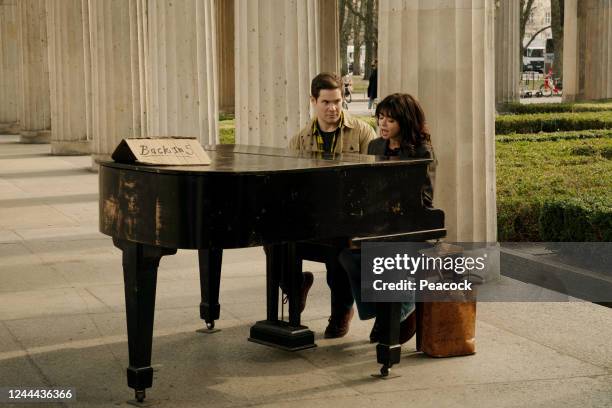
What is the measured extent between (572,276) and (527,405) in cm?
335

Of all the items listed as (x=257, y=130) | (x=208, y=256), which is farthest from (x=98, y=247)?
(x=208, y=256)

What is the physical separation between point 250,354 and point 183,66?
695 centimetres

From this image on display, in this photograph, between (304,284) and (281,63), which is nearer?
(304,284)

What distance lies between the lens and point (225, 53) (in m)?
37.0

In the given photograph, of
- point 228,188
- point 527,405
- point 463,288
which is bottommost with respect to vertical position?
point 527,405

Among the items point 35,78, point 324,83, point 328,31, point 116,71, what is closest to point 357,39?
point 328,31

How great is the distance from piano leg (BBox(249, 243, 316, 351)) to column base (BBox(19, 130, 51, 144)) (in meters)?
20.2

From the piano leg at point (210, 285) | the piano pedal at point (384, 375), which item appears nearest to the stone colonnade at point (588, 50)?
the piano leg at point (210, 285)

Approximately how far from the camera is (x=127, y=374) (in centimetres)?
622

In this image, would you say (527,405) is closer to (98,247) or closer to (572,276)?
(572,276)

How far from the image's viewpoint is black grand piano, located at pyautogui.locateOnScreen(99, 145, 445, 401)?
586cm

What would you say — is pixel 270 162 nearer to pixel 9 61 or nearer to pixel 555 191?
pixel 555 191

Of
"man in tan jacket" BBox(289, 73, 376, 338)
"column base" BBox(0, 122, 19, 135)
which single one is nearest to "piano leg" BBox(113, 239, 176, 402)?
"man in tan jacket" BBox(289, 73, 376, 338)

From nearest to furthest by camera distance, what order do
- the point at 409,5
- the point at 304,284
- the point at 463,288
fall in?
the point at 463,288 < the point at 304,284 < the point at 409,5
